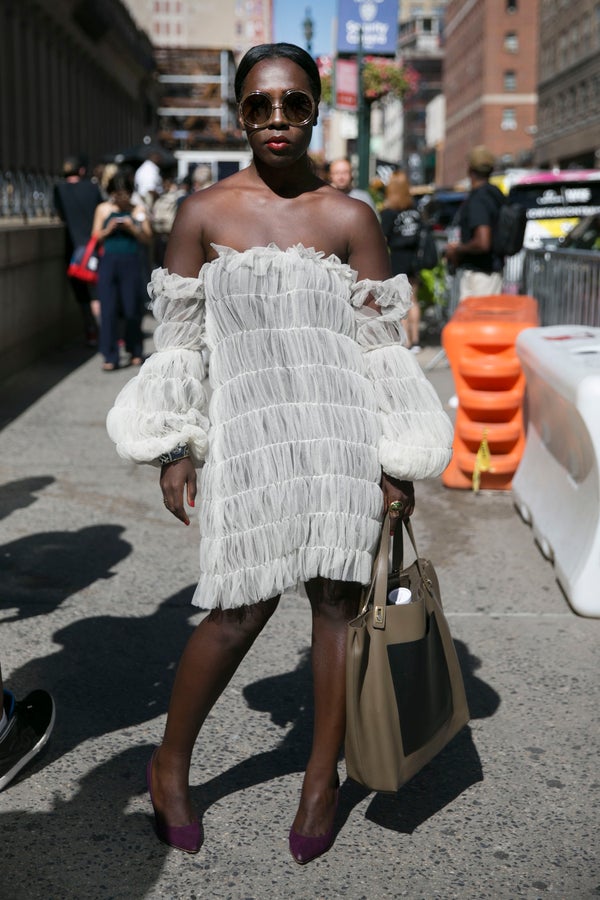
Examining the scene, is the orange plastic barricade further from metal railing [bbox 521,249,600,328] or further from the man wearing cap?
the man wearing cap

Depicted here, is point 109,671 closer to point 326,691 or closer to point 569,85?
point 326,691

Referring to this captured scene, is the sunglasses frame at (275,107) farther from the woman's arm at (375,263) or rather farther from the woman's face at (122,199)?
the woman's face at (122,199)

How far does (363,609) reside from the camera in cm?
289

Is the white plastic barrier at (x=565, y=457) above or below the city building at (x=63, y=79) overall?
below

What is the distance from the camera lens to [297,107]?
279cm

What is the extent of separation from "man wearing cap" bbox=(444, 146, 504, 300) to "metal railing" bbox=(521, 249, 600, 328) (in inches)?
21.4

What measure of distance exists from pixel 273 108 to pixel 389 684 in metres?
1.37

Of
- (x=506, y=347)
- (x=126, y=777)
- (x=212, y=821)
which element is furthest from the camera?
(x=506, y=347)

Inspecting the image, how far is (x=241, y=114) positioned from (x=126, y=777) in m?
1.85

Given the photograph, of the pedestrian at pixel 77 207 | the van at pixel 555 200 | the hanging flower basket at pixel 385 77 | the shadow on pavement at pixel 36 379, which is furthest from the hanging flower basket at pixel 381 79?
the shadow on pavement at pixel 36 379

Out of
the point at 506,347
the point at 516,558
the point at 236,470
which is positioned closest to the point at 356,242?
the point at 236,470

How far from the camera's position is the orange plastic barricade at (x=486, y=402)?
22.8 feet

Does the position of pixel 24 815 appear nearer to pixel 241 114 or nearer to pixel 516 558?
pixel 241 114

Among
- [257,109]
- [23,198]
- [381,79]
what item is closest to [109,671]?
[257,109]
